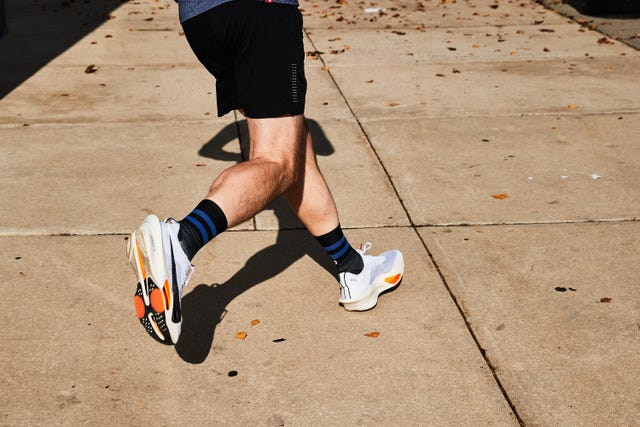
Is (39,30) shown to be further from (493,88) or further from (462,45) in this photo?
(493,88)

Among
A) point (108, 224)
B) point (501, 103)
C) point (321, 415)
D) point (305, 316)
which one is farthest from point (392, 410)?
point (501, 103)

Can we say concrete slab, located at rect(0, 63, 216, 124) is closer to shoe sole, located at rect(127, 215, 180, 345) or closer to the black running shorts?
the black running shorts

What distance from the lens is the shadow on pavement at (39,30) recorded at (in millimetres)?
8352

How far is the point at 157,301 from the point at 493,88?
5279mm

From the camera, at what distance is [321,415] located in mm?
3166

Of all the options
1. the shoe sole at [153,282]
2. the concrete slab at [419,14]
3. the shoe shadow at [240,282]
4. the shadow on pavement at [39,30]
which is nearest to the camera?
the shoe sole at [153,282]

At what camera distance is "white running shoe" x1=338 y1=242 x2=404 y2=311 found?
3857 millimetres

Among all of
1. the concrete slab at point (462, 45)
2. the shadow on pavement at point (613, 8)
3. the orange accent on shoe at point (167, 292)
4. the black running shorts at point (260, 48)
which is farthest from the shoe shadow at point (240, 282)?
the shadow on pavement at point (613, 8)

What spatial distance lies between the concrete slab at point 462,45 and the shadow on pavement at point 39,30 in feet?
8.76

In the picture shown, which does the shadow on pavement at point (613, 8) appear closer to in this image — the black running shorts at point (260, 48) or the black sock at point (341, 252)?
the black sock at point (341, 252)

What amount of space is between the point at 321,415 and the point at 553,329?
113cm

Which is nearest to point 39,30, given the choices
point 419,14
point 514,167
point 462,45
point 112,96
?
point 112,96

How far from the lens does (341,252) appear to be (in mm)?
3867

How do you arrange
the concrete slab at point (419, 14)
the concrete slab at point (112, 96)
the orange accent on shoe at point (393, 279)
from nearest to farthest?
the orange accent on shoe at point (393, 279)
the concrete slab at point (112, 96)
the concrete slab at point (419, 14)
